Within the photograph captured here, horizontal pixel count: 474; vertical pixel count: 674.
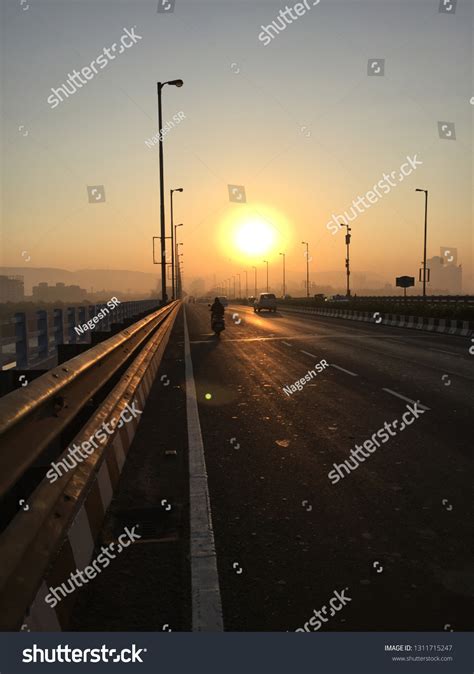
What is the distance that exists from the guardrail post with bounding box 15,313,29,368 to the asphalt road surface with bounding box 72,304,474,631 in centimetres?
222

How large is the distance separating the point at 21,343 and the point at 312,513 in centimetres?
667

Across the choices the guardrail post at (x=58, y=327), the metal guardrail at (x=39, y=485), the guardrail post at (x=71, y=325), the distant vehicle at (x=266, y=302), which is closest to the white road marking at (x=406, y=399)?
the metal guardrail at (x=39, y=485)

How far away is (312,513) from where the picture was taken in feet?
16.3

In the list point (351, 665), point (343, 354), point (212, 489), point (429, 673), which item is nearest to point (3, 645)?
point (351, 665)

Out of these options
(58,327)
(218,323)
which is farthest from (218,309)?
(58,327)

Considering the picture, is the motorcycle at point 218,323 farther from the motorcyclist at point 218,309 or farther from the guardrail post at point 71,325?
the guardrail post at point 71,325

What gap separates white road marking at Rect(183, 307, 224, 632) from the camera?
3236 millimetres

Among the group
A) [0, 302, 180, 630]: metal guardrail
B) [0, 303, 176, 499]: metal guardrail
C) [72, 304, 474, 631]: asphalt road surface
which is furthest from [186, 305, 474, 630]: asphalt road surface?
[0, 303, 176, 499]: metal guardrail

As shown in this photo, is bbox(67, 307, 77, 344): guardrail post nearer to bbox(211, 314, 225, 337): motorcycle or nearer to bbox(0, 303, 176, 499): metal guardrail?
bbox(0, 303, 176, 499): metal guardrail

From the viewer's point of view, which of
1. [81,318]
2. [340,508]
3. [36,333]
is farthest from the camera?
[81,318]

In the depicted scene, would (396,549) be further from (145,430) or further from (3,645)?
(145,430)

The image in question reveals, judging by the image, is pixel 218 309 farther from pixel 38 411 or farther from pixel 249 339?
pixel 38 411

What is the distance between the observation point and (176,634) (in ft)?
9.82

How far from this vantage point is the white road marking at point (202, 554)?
3.24 m
